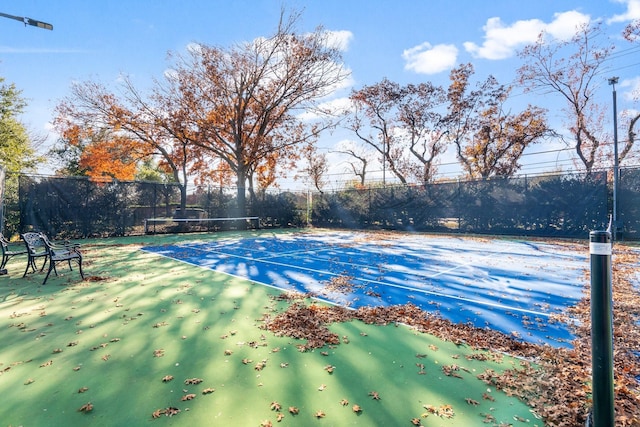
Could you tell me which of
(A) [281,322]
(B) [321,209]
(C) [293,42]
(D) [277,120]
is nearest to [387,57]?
(C) [293,42]

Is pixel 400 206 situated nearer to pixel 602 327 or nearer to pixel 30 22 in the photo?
pixel 30 22

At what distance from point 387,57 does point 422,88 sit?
613cm

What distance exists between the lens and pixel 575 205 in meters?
13.0

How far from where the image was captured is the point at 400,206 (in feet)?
58.6

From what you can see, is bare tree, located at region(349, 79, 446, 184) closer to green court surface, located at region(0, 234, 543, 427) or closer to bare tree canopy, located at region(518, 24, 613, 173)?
bare tree canopy, located at region(518, 24, 613, 173)

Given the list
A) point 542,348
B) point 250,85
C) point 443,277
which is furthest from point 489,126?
point 542,348

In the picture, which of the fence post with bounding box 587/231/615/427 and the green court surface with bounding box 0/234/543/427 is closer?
the fence post with bounding box 587/231/615/427

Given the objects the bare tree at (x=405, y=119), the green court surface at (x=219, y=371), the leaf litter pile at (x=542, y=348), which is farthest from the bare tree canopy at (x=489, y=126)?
the green court surface at (x=219, y=371)

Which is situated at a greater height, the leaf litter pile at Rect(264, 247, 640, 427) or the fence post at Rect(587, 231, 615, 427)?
the fence post at Rect(587, 231, 615, 427)

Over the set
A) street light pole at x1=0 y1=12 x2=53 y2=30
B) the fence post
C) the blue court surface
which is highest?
street light pole at x1=0 y1=12 x2=53 y2=30

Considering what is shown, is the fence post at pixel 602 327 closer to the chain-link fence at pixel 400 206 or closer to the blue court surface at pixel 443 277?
the blue court surface at pixel 443 277

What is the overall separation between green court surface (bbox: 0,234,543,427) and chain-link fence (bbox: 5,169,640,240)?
32.2 feet

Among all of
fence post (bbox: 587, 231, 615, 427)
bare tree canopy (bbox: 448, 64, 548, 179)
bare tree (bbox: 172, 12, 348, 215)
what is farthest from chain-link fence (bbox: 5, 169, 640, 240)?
fence post (bbox: 587, 231, 615, 427)

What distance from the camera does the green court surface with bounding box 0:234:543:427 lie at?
2043mm
